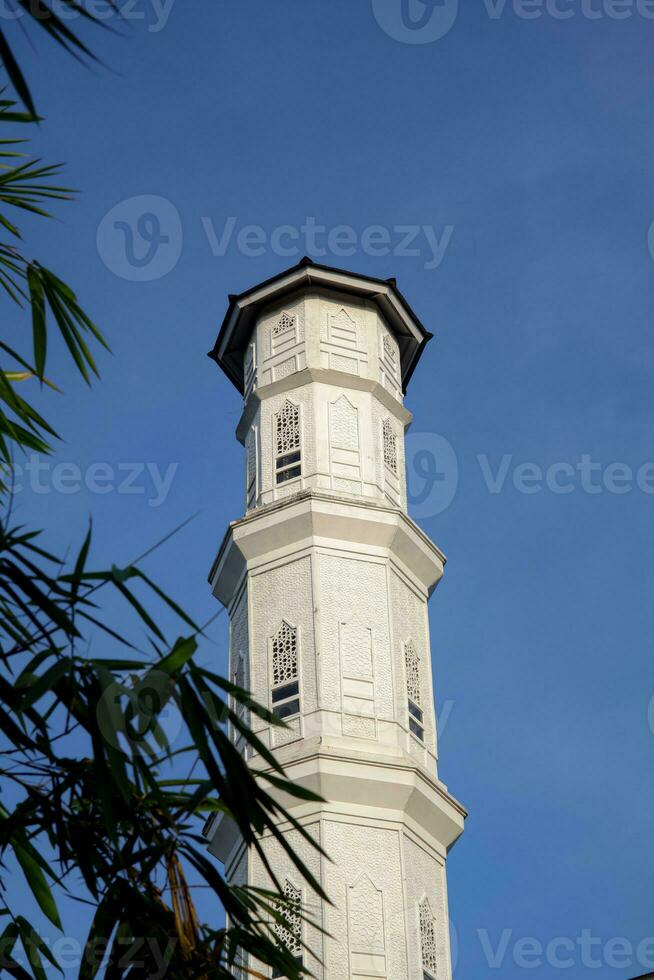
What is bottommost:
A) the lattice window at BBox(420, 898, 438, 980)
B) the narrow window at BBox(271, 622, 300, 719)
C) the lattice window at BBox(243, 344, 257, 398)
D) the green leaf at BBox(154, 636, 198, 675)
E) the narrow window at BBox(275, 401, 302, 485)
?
the green leaf at BBox(154, 636, 198, 675)

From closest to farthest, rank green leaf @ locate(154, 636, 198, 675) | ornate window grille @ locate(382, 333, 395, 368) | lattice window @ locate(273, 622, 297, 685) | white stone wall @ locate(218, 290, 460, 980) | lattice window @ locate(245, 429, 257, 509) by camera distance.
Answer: green leaf @ locate(154, 636, 198, 675) < white stone wall @ locate(218, 290, 460, 980) < lattice window @ locate(273, 622, 297, 685) < lattice window @ locate(245, 429, 257, 509) < ornate window grille @ locate(382, 333, 395, 368)

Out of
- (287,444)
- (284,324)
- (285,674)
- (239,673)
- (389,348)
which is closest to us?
(285,674)

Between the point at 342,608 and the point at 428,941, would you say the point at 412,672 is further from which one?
the point at 428,941

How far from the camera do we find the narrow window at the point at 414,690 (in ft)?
50.4

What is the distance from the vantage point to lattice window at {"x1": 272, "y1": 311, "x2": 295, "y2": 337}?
A: 1769 cm

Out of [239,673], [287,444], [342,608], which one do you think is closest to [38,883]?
[342,608]

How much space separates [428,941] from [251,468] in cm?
563

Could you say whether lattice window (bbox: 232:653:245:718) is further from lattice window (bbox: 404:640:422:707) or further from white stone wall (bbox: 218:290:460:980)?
lattice window (bbox: 404:640:422:707)

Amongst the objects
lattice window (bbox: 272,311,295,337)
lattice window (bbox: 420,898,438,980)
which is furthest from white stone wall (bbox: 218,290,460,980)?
lattice window (bbox: 420,898,438,980)

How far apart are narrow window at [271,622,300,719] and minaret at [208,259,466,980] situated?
16 millimetres

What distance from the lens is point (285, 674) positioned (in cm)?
1502

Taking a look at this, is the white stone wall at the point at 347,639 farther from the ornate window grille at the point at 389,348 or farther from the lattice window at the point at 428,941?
the lattice window at the point at 428,941

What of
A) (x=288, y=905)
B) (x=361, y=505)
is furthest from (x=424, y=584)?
(x=288, y=905)

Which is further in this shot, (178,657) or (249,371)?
(249,371)
